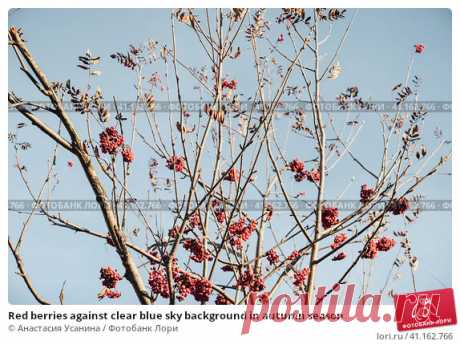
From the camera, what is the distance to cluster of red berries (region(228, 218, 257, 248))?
→ 3059 mm

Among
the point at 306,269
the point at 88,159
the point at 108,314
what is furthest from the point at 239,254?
the point at 88,159

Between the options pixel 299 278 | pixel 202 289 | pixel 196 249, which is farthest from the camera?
pixel 299 278

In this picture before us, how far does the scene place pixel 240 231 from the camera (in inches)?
121

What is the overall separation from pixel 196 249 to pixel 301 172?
3.07 ft

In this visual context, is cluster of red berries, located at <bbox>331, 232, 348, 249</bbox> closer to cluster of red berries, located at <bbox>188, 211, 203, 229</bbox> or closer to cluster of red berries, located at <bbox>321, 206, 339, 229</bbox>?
cluster of red berries, located at <bbox>321, 206, 339, 229</bbox>

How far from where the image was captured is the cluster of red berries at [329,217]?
3141 millimetres

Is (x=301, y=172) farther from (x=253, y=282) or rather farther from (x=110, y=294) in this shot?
(x=110, y=294)

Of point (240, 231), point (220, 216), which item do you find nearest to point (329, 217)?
point (240, 231)

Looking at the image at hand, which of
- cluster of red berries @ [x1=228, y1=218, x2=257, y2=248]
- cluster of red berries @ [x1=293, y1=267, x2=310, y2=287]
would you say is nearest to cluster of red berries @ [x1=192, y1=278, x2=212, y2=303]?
cluster of red berries @ [x1=228, y1=218, x2=257, y2=248]

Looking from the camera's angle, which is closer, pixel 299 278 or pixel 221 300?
pixel 221 300

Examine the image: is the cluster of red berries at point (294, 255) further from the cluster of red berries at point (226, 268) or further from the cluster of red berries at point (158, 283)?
the cluster of red berries at point (158, 283)

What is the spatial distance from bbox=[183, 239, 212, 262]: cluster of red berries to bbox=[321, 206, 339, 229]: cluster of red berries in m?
0.75
